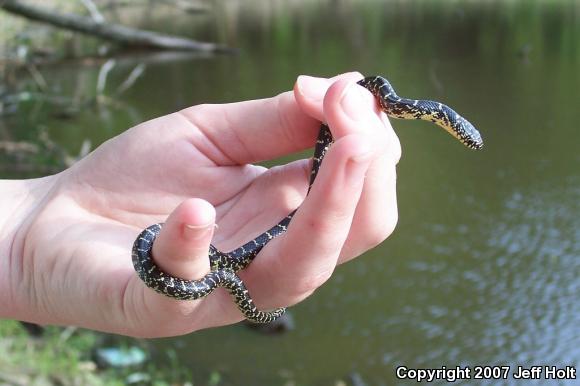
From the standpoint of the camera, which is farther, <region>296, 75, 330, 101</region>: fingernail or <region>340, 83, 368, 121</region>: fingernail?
<region>296, 75, 330, 101</region>: fingernail

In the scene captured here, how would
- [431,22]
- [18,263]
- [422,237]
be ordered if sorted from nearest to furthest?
[18,263] → [422,237] → [431,22]

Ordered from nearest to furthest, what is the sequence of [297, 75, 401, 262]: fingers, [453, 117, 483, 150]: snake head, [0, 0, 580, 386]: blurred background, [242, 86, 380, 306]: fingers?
[242, 86, 380, 306]: fingers → [297, 75, 401, 262]: fingers → [453, 117, 483, 150]: snake head → [0, 0, 580, 386]: blurred background

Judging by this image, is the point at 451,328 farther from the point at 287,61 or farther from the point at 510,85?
the point at 287,61

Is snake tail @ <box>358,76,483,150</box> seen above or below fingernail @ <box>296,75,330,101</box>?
below

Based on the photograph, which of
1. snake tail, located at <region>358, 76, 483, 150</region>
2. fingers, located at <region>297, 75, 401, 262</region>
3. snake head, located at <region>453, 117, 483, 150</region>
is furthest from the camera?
snake head, located at <region>453, 117, 483, 150</region>

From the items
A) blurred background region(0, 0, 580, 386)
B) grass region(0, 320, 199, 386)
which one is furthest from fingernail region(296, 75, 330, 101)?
blurred background region(0, 0, 580, 386)

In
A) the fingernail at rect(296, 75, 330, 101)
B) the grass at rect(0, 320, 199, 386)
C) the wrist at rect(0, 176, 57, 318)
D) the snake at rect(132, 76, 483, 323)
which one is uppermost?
the fingernail at rect(296, 75, 330, 101)

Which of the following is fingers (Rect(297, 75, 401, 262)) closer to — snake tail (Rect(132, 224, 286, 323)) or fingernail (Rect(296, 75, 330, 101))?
fingernail (Rect(296, 75, 330, 101))

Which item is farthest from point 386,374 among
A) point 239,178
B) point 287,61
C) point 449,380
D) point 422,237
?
point 287,61
